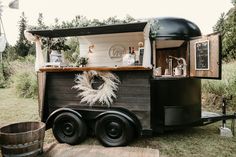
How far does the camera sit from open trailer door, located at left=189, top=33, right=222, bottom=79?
15.9 feet

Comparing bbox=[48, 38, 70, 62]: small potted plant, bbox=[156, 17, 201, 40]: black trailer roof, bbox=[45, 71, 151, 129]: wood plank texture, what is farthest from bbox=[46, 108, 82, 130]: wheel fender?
bbox=[156, 17, 201, 40]: black trailer roof

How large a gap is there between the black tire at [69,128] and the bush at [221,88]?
5.42 meters

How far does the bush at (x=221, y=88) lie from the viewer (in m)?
8.20

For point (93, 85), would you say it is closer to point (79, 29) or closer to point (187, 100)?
point (79, 29)

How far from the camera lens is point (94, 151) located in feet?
14.8

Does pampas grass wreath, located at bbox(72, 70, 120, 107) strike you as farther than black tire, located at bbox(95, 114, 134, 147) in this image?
Yes

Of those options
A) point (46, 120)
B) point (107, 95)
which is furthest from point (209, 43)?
point (46, 120)

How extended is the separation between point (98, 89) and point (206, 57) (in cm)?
234

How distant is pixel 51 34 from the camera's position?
5559mm

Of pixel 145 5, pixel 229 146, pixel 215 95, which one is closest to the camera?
pixel 229 146

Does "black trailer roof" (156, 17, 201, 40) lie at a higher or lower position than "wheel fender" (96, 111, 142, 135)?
higher

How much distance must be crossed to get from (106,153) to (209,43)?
2.95 meters

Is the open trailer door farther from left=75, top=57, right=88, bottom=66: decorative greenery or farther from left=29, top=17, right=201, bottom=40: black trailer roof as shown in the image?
left=75, top=57, right=88, bottom=66: decorative greenery

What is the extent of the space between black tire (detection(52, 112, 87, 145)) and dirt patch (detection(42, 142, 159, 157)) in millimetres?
171
